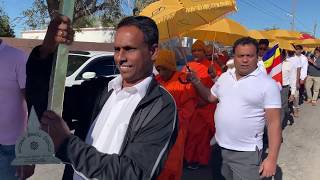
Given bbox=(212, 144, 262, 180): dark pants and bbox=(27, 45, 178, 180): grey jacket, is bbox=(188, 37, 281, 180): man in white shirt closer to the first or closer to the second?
bbox=(212, 144, 262, 180): dark pants

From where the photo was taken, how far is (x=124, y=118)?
170cm

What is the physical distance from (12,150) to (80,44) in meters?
21.0

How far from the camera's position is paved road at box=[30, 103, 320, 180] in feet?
18.1

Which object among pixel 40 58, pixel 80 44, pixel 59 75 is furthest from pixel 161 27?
pixel 80 44

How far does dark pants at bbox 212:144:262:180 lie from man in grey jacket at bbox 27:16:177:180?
1920 mm

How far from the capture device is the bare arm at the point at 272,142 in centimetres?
333

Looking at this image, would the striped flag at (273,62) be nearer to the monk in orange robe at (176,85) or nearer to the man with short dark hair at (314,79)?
the monk in orange robe at (176,85)

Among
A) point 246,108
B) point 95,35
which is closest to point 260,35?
point 246,108

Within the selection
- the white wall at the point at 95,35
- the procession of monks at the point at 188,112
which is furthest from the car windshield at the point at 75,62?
the white wall at the point at 95,35

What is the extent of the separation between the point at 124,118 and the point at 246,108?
79.1 inches

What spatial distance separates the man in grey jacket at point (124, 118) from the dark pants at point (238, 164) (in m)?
1.92

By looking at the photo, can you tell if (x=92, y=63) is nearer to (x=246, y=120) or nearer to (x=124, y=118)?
(x=246, y=120)

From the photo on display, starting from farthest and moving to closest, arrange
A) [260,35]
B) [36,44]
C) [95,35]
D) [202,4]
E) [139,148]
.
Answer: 1. [95,35]
2. [36,44]
3. [260,35]
4. [202,4]
5. [139,148]

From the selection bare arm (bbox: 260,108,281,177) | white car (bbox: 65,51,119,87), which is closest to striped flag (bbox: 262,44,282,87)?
white car (bbox: 65,51,119,87)
